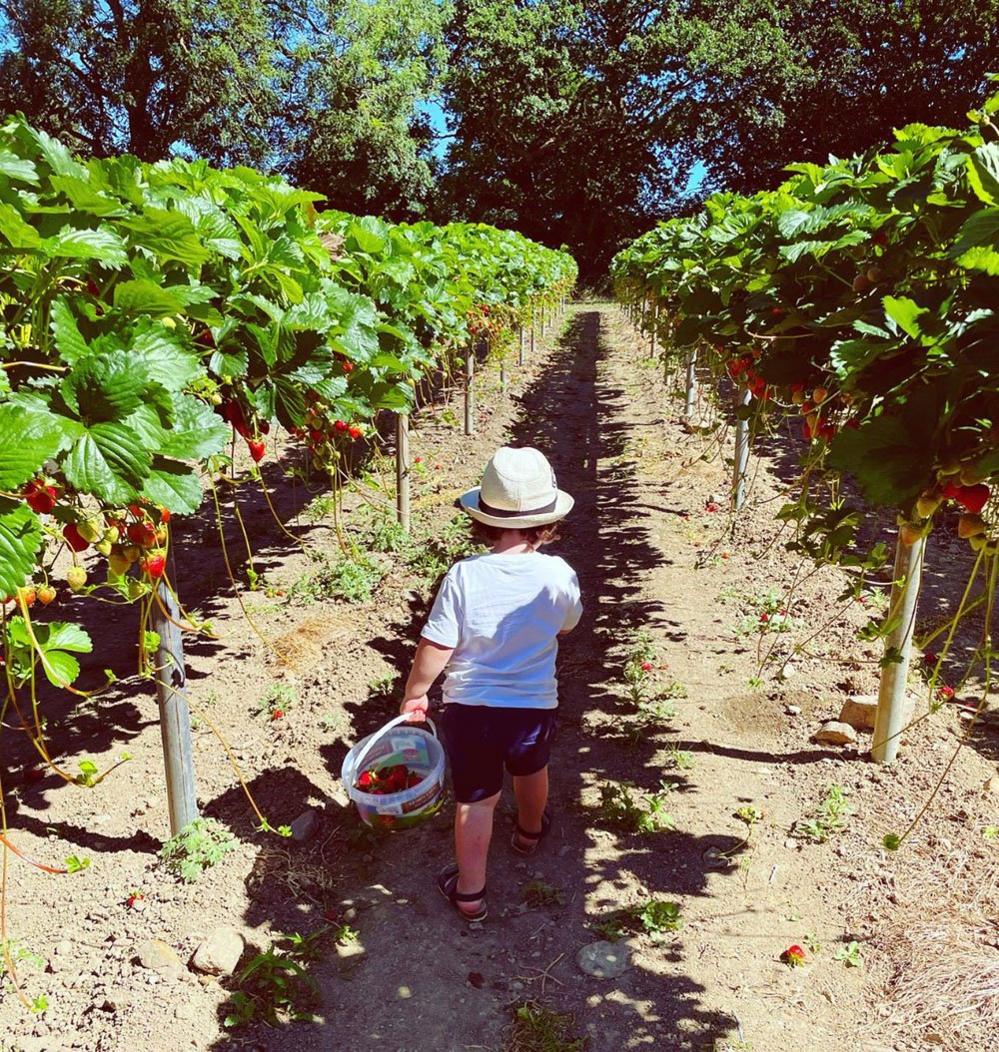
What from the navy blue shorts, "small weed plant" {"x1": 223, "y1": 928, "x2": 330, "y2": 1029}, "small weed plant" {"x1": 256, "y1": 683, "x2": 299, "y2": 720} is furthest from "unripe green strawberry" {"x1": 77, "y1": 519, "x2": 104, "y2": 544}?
"small weed plant" {"x1": 256, "y1": 683, "x2": 299, "y2": 720}

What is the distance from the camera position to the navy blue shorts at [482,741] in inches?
104

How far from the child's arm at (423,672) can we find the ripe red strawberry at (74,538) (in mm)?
1013

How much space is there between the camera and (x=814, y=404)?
9.26 feet

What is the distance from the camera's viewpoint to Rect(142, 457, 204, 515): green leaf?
5.30 feet

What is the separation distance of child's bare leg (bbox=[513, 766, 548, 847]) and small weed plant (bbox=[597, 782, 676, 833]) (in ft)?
0.97

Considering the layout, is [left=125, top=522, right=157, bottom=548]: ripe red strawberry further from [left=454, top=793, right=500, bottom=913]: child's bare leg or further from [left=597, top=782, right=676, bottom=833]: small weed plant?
[left=597, top=782, right=676, bottom=833]: small weed plant

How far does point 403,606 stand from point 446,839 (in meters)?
1.91

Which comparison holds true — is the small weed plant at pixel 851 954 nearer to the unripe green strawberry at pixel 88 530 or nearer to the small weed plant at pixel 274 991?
the small weed plant at pixel 274 991

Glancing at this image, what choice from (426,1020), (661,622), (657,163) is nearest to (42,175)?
(426,1020)

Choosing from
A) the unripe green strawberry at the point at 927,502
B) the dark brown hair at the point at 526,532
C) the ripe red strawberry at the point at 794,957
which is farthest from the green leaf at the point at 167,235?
the ripe red strawberry at the point at 794,957

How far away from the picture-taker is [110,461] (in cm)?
149

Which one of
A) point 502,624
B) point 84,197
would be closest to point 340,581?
point 502,624

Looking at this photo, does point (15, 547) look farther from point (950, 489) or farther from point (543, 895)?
point (543, 895)

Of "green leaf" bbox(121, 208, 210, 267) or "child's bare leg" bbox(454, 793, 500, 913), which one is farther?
"child's bare leg" bbox(454, 793, 500, 913)
